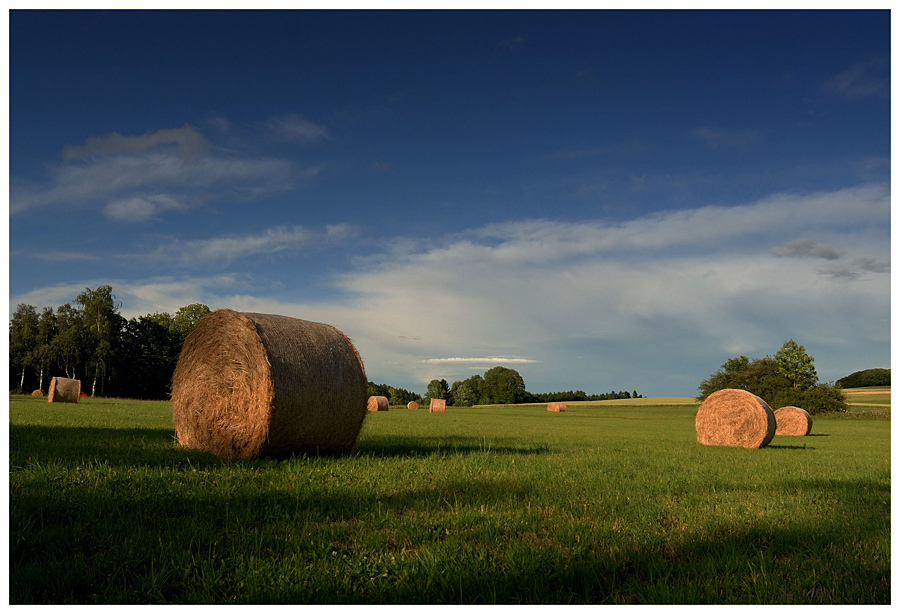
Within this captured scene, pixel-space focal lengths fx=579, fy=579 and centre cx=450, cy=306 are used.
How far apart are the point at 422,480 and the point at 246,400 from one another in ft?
12.4

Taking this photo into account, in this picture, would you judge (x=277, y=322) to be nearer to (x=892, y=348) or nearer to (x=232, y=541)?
(x=232, y=541)

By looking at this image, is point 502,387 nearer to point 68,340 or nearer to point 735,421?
point 68,340

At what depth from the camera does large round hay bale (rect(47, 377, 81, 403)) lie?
108 feet

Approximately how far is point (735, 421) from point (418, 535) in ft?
58.7

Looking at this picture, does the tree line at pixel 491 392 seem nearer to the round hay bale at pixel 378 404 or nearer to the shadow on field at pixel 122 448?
the round hay bale at pixel 378 404

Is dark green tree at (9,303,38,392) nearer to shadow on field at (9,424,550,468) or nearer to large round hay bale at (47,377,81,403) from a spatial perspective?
large round hay bale at (47,377,81,403)

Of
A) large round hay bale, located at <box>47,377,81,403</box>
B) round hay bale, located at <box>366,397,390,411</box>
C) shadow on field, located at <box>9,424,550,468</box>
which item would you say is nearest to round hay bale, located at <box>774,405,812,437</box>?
shadow on field, located at <box>9,424,550,468</box>

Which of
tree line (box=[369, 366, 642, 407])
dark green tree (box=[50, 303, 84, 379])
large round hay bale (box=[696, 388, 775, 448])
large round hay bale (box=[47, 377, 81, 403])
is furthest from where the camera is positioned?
tree line (box=[369, 366, 642, 407])

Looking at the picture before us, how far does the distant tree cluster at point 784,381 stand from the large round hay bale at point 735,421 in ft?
183

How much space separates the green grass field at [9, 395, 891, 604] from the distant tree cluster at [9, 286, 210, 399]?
174 ft

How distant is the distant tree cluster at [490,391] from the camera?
107m

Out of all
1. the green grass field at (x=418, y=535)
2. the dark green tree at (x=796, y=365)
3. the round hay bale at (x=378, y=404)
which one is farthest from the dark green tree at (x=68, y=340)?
the dark green tree at (x=796, y=365)

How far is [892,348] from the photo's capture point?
3.66 meters
